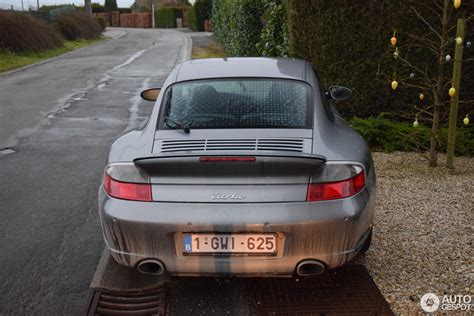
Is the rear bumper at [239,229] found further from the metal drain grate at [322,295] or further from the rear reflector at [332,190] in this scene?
the metal drain grate at [322,295]

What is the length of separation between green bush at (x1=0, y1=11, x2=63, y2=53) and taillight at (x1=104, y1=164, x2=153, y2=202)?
22352 mm

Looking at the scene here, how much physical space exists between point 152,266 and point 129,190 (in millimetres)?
480

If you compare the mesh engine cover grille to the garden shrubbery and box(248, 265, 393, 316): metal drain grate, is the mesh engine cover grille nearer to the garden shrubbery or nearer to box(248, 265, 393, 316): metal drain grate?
box(248, 265, 393, 316): metal drain grate

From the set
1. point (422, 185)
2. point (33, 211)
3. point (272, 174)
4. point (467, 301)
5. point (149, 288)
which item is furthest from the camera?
point (422, 185)

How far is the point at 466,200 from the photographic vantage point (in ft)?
17.7

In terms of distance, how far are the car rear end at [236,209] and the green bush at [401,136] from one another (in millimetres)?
4333

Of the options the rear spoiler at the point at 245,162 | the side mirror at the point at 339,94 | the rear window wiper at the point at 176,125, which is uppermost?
the side mirror at the point at 339,94

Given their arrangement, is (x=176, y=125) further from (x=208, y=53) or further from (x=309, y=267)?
(x=208, y=53)

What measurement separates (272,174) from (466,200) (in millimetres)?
3128

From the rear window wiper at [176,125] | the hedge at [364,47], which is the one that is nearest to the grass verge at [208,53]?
the hedge at [364,47]

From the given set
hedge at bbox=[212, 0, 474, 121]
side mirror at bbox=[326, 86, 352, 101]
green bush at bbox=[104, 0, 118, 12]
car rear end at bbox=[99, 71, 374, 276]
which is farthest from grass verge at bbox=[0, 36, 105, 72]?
green bush at bbox=[104, 0, 118, 12]

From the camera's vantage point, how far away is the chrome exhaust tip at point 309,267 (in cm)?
313

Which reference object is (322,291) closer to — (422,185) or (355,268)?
(355,268)

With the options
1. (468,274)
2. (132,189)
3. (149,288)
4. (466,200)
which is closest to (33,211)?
(149,288)
